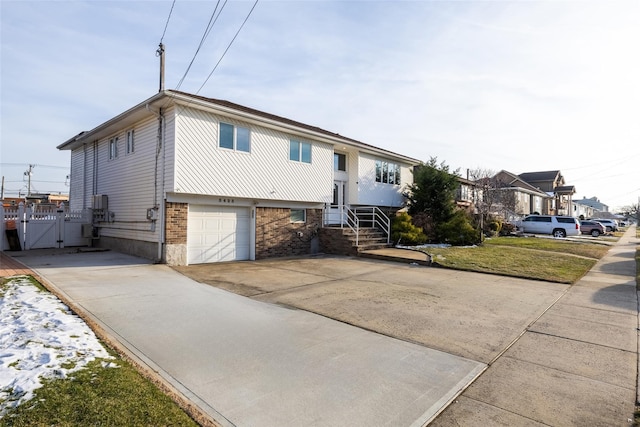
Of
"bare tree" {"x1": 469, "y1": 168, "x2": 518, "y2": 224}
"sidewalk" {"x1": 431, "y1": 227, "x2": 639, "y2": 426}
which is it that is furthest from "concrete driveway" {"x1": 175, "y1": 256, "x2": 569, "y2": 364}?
"bare tree" {"x1": 469, "y1": 168, "x2": 518, "y2": 224}

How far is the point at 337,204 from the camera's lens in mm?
18781

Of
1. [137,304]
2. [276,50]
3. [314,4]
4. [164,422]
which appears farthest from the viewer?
[276,50]

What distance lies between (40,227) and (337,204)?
42.5ft

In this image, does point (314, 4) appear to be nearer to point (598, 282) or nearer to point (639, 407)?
point (639, 407)

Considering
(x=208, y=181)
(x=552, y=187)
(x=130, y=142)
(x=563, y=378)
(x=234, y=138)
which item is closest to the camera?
(x=563, y=378)

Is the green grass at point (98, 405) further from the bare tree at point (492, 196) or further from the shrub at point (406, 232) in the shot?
the bare tree at point (492, 196)

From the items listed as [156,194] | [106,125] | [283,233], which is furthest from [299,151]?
[106,125]

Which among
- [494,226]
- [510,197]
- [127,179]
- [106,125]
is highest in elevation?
[106,125]

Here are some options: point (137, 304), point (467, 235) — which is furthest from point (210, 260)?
point (467, 235)

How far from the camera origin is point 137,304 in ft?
21.5

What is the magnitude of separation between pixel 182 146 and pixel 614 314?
11595 millimetres

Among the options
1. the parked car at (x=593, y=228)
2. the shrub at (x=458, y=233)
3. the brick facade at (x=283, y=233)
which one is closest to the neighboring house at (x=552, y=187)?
the parked car at (x=593, y=228)

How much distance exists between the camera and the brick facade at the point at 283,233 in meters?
14.4

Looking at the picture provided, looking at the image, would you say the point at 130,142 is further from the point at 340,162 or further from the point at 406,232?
the point at 406,232
